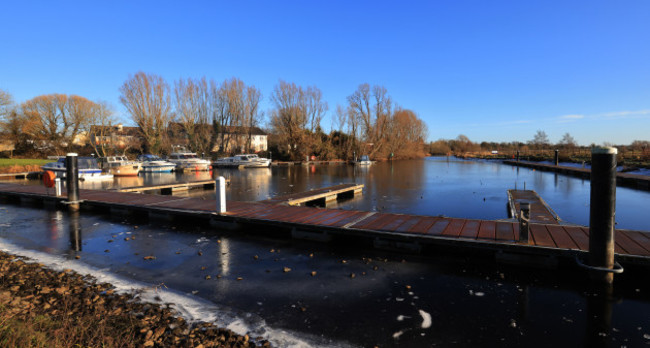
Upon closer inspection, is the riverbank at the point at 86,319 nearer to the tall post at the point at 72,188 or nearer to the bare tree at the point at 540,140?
the tall post at the point at 72,188

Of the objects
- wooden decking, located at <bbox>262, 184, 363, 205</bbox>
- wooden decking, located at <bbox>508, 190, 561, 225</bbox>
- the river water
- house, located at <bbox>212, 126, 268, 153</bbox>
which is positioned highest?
house, located at <bbox>212, 126, 268, 153</bbox>

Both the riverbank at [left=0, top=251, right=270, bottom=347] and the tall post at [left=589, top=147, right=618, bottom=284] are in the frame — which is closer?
the riverbank at [left=0, top=251, right=270, bottom=347]

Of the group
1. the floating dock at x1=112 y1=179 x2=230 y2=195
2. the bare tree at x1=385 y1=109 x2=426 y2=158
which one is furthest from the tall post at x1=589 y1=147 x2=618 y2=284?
the bare tree at x1=385 y1=109 x2=426 y2=158

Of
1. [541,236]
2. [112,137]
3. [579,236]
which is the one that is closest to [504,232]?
[541,236]

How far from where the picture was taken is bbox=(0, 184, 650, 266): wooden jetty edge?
18.1 ft

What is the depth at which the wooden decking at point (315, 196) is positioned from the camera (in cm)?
1210

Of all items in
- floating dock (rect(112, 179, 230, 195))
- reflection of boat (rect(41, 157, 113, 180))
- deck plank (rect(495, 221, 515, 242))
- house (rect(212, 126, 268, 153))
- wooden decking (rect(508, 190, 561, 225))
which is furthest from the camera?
house (rect(212, 126, 268, 153))

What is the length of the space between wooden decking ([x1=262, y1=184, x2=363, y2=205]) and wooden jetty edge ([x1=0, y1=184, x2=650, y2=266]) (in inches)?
72.2

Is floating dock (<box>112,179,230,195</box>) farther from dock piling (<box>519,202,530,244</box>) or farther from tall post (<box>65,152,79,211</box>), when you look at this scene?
dock piling (<box>519,202,530,244</box>)

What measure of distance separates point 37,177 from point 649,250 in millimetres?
38313

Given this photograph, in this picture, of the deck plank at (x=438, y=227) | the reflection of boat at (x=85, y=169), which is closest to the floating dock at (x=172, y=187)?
the reflection of boat at (x=85, y=169)

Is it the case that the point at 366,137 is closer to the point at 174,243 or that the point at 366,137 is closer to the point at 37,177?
the point at 37,177

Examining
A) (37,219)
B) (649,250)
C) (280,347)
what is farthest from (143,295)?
(37,219)

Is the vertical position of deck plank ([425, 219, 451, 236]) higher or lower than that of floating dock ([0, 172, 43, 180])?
lower
